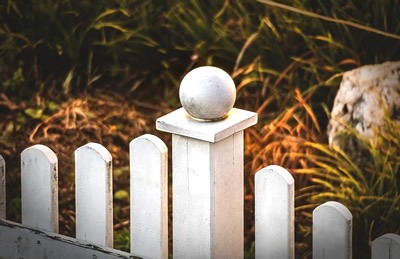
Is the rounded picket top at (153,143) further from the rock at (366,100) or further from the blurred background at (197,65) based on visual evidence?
the rock at (366,100)

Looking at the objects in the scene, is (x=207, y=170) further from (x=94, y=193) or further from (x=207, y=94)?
(x=94, y=193)

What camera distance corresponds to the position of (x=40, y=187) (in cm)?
252

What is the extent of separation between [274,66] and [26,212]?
1.35 m

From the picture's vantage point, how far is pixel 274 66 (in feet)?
11.9

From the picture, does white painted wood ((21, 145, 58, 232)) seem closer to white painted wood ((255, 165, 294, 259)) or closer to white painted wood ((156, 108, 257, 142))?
white painted wood ((156, 108, 257, 142))

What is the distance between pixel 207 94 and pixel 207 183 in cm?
21

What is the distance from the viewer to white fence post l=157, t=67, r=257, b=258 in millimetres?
2211

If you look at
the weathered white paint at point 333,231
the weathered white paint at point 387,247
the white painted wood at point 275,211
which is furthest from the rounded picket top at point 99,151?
the weathered white paint at point 387,247

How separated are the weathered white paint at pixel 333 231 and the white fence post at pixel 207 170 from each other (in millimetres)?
246

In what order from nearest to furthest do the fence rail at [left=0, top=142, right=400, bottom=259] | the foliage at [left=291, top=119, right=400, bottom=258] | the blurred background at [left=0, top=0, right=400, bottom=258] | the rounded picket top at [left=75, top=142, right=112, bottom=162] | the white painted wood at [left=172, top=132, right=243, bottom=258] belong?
the fence rail at [left=0, top=142, right=400, bottom=259] → the white painted wood at [left=172, top=132, right=243, bottom=258] → the rounded picket top at [left=75, top=142, right=112, bottom=162] → the foliage at [left=291, top=119, right=400, bottom=258] → the blurred background at [left=0, top=0, right=400, bottom=258]

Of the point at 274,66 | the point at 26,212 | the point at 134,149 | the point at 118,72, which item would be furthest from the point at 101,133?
the point at 134,149

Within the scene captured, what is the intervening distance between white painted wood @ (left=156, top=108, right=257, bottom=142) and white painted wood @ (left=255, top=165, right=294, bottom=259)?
0.13m

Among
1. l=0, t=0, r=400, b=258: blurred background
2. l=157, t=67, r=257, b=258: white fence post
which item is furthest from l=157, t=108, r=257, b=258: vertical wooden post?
l=0, t=0, r=400, b=258: blurred background

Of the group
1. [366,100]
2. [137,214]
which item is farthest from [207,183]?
[366,100]
